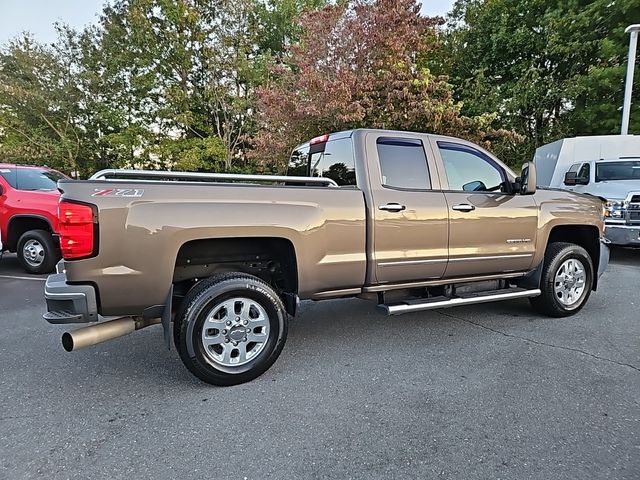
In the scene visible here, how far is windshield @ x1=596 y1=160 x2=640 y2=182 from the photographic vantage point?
8.97 metres

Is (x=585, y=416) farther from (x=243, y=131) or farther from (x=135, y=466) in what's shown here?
(x=243, y=131)

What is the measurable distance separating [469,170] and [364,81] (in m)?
6.09

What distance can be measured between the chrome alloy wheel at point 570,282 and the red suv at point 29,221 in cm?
745

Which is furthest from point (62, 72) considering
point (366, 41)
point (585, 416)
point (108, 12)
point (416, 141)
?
point (585, 416)

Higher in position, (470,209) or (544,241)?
(470,209)

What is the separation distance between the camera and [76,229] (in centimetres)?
273

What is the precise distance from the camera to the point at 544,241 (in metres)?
4.57

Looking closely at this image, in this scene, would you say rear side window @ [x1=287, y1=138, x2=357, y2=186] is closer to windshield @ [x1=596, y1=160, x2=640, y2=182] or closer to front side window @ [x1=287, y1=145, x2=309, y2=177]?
front side window @ [x1=287, y1=145, x2=309, y2=177]

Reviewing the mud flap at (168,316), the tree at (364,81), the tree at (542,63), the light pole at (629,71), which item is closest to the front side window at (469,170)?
the mud flap at (168,316)

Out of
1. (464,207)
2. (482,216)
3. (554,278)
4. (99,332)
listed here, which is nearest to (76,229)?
(99,332)

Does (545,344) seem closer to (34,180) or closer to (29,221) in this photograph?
(29,221)

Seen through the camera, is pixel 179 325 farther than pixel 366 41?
No

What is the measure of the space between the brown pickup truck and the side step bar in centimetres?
2

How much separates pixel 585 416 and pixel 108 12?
765 inches
